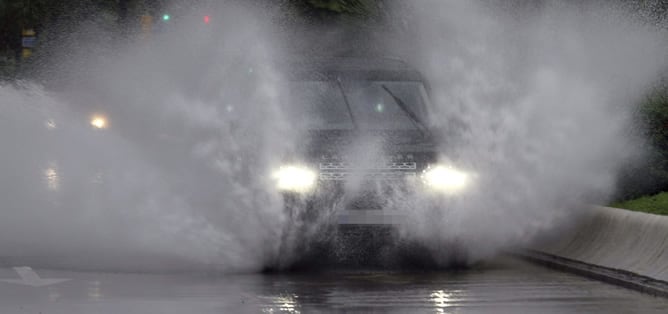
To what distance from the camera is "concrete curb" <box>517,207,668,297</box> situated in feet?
48.7

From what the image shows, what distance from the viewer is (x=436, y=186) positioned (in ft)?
54.3

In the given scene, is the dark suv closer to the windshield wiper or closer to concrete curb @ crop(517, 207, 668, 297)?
the windshield wiper

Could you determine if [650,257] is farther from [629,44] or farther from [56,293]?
[629,44]

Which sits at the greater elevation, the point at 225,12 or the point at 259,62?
the point at 225,12

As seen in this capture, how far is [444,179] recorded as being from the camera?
16641 millimetres

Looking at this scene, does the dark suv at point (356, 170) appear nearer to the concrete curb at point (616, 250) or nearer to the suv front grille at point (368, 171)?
the suv front grille at point (368, 171)

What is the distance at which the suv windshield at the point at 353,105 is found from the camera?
1762cm

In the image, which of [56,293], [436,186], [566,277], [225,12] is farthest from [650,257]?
[225,12]

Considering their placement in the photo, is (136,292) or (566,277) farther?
(566,277)

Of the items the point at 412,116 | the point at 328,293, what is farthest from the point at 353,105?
the point at 328,293

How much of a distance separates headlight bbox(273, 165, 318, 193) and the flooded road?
3.12 ft

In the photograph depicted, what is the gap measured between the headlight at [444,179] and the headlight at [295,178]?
1.14m

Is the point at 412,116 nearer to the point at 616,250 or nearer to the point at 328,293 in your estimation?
the point at 616,250

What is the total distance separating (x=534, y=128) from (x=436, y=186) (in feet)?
8.09
